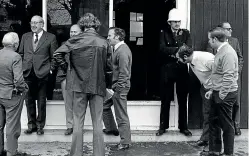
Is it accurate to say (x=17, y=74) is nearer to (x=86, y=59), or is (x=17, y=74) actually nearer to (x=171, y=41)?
(x=86, y=59)

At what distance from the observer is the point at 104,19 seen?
8.26 metres

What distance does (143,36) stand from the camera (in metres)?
8.42

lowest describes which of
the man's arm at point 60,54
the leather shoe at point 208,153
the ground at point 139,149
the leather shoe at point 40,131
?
the ground at point 139,149

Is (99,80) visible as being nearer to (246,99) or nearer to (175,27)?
(175,27)

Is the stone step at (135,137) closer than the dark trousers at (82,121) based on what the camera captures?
No

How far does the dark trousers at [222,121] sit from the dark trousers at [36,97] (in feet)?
9.37

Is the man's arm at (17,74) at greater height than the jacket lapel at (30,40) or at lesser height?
lesser

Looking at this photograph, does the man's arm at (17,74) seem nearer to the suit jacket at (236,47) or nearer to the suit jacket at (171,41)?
the suit jacket at (171,41)

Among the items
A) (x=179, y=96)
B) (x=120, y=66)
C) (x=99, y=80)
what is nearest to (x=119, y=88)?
(x=120, y=66)

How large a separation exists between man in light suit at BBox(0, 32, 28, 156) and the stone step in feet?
3.52

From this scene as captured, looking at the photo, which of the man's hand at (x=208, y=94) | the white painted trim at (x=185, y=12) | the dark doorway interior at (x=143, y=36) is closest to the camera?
the man's hand at (x=208, y=94)

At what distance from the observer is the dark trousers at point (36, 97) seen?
299 inches

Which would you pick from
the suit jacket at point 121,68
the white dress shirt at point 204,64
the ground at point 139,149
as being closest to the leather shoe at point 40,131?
the ground at point 139,149

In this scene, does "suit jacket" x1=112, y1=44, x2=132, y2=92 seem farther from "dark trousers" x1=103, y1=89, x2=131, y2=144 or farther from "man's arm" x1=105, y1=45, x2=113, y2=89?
"man's arm" x1=105, y1=45, x2=113, y2=89
